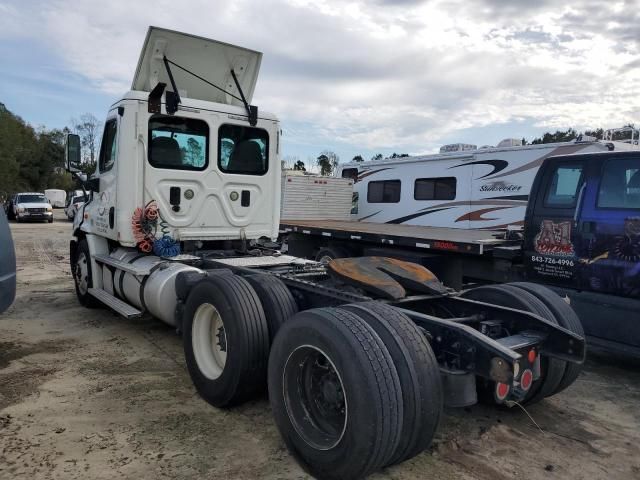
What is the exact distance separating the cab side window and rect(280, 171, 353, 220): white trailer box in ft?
17.9

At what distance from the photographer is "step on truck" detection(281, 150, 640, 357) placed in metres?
5.29

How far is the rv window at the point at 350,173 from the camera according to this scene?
535 inches

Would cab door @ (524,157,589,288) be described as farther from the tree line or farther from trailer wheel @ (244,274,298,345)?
the tree line

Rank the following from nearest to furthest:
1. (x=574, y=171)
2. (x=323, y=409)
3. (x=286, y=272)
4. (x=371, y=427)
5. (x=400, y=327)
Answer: (x=371, y=427)
(x=400, y=327)
(x=323, y=409)
(x=286, y=272)
(x=574, y=171)

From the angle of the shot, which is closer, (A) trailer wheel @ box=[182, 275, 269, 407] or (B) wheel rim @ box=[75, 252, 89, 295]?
(A) trailer wheel @ box=[182, 275, 269, 407]

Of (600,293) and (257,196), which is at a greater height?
(257,196)

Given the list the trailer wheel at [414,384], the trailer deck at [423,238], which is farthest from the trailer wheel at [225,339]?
the trailer deck at [423,238]

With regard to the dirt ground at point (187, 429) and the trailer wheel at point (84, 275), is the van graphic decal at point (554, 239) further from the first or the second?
the trailer wheel at point (84, 275)

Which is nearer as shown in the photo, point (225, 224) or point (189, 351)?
point (189, 351)

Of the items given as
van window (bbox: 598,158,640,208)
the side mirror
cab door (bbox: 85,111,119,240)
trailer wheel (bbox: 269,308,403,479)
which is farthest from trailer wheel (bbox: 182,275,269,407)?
van window (bbox: 598,158,640,208)

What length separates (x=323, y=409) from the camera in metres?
3.29

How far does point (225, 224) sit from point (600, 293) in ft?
14.5

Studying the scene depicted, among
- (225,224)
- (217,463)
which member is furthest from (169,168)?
(217,463)

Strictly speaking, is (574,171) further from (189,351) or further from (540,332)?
(189,351)
